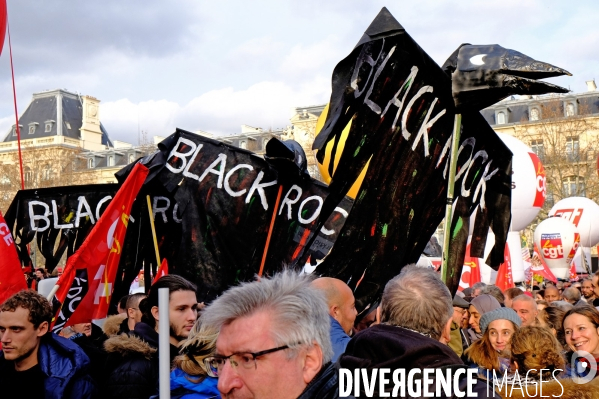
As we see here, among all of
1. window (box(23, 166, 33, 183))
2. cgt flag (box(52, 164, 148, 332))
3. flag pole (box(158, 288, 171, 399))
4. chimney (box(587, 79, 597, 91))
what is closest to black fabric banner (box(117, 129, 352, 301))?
cgt flag (box(52, 164, 148, 332))

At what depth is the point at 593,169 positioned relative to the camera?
3925 centimetres

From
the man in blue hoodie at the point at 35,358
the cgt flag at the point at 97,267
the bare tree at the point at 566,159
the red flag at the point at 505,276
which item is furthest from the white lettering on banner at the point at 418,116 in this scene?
the bare tree at the point at 566,159

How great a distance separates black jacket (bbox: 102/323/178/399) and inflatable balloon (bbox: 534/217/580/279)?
63.9 feet

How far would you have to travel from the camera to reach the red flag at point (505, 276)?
16.0 metres

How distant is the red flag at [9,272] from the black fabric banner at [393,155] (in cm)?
225

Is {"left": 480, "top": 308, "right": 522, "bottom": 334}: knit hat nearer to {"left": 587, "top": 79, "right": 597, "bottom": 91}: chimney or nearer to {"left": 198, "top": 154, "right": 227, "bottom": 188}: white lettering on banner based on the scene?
{"left": 198, "top": 154, "right": 227, "bottom": 188}: white lettering on banner

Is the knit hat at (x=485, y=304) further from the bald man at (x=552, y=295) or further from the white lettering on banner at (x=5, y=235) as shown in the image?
→ the bald man at (x=552, y=295)

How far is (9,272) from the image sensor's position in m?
5.88

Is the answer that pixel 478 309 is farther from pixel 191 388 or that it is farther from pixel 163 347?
pixel 163 347

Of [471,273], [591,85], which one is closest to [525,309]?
[471,273]

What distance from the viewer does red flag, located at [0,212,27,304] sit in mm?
5836

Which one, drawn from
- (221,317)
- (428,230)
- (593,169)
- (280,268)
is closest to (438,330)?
(221,317)

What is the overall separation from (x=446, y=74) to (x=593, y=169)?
36.2 m

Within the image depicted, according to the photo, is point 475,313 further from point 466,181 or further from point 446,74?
point 446,74
